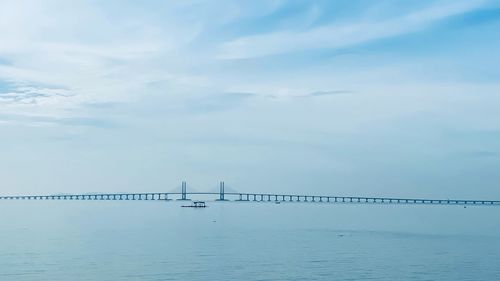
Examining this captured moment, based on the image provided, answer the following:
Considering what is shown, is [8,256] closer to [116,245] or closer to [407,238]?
[116,245]

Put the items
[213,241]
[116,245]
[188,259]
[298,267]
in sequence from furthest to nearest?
[213,241]
[116,245]
[188,259]
[298,267]

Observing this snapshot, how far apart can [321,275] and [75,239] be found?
3177 cm

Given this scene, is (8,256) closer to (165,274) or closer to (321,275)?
(165,274)

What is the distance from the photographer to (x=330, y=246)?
189 feet

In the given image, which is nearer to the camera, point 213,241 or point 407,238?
point 213,241

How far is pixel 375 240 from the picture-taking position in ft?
215

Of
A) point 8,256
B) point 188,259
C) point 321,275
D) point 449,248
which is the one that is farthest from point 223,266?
point 449,248

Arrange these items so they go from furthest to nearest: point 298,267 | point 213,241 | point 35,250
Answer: point 213,241
point 35,250
point 298,267

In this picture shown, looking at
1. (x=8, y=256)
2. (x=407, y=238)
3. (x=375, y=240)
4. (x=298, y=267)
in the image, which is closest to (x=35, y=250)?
(x=8, y=256)

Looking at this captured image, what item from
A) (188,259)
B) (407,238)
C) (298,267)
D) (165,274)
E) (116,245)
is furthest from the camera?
(407,238)

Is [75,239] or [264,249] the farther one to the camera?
[75,239]

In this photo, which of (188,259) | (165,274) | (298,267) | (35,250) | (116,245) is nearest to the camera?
(165,274)

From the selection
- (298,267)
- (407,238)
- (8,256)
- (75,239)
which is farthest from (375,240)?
(8,256)

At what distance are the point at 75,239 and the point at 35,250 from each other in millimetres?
11596
